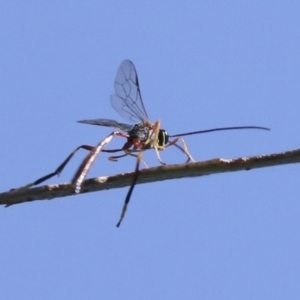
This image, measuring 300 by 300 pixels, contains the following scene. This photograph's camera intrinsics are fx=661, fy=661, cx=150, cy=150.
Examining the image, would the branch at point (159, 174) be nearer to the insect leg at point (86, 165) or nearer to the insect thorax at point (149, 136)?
the insect leg at point (86, 165)

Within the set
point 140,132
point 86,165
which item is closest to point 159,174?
point 86,165

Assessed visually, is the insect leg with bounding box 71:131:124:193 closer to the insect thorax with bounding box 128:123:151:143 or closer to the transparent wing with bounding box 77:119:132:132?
the transparent wing with bounding box 77:119:132:132

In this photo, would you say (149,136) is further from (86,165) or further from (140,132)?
(86,165)

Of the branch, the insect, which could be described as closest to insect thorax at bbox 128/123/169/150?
the insect

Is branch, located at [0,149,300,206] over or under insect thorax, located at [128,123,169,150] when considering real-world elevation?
over

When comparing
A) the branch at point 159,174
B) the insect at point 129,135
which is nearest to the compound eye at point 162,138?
the insect at point 129,135

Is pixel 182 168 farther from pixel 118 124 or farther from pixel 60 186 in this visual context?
pixel 118 124

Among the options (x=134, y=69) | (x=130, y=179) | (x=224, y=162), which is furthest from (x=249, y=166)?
(x=134, y=69)

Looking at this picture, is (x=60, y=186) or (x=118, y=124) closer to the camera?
(x=60, y=186)

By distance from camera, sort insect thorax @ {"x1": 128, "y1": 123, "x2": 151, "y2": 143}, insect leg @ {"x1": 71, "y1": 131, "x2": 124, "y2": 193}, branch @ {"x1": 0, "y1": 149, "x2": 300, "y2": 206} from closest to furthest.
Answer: branch @ {"x1": 0, "y1": 149, "x2": 300, "y2": 206}
insect leg @ {"x1": 71, "y1": 131, "x2": 124, "y2": 193}
insect thorax @ {"x1": 128, "y1": 123, "x2": 151, "y2": 143}
